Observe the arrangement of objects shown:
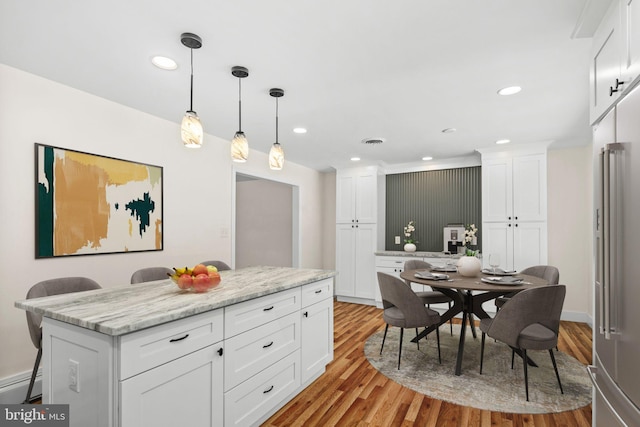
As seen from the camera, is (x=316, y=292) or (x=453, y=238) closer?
(x=316, y=292)

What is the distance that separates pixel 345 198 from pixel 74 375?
475 centimetres

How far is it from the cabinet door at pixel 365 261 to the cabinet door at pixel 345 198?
264 millimetres

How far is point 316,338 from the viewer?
105 inches

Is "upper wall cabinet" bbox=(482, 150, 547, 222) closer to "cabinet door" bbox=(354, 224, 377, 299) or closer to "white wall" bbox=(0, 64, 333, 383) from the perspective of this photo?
"cabinet door" bbox=(354, 224, 377, 299)

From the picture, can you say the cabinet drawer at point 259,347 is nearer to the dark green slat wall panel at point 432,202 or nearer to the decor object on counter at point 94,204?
the decor object on counter at point 94,204

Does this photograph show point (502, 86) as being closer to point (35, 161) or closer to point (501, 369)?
point (501, 369)

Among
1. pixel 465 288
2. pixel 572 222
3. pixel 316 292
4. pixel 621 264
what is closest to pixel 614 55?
Answer: pixel 621 264

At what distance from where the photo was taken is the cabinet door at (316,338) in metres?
2.52

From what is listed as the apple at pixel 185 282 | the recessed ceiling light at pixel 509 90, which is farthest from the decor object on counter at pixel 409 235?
the apple at pixel 185 282

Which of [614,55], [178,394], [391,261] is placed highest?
[614,55]

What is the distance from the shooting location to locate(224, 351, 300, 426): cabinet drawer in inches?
73.0

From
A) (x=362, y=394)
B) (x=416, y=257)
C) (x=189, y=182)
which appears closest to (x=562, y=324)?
(x=416, y=257)

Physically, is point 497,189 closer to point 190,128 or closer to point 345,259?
point 345,259

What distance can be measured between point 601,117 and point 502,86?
112 cm
